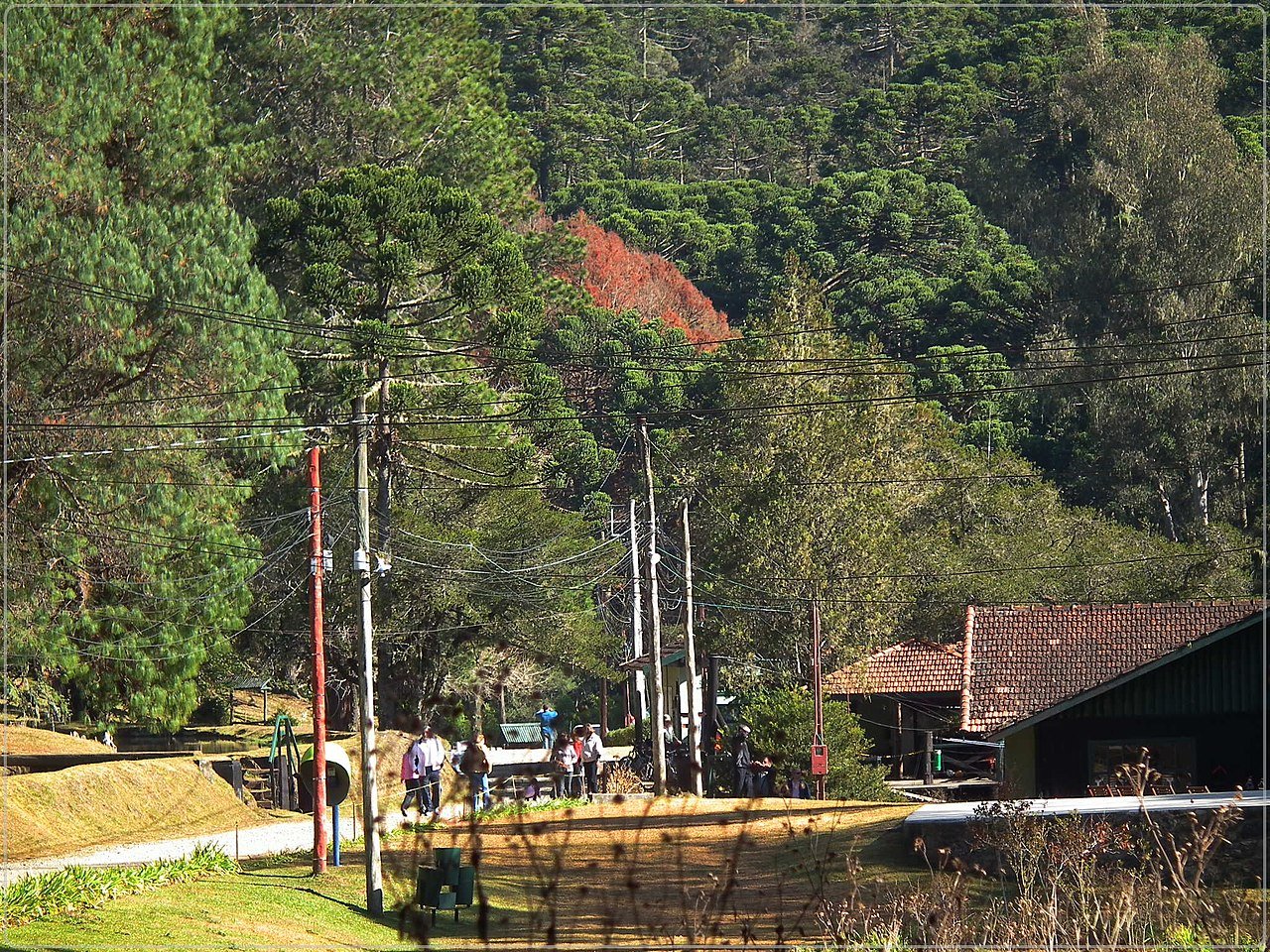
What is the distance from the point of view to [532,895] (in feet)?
66.9

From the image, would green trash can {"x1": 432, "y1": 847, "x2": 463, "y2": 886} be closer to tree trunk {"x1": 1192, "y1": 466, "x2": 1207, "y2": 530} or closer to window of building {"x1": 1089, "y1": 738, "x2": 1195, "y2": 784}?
window of building {"x1": 1089, "y1": 738, "x2": 1195, "y2": 784}

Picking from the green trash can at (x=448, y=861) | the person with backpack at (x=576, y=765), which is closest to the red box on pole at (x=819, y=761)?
the person with backpack at (x=576, y=765)

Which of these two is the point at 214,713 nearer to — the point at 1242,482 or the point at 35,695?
the point at 35,695

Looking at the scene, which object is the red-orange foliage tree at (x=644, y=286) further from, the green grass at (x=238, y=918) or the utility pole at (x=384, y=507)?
the green grass at (x=238, y=918)

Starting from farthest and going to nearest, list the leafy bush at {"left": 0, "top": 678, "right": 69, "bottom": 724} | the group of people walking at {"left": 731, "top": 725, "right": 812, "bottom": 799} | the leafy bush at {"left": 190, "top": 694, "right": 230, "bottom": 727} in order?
the leafy bush at {"left": 190, "top": 694, "right": 230, "bottom": 727} → the group of people walking at {"left": 731, "top": 725, "right": 812, "bottom": 799} → the leafy bush at {"left": 0, "top": 678, "right": 69, "bottom": 724}

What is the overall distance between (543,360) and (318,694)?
1645 inches

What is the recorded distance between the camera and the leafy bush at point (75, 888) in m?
14.2

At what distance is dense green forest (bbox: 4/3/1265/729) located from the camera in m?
26.8

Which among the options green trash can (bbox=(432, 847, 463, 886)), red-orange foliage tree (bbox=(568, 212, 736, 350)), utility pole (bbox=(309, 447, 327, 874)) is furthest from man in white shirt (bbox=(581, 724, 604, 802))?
red-orange foliage tree (bbox=(568, 212, 736, 350))

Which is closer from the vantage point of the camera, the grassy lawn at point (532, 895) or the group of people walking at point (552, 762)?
the grassy lawn at point (532, 895)

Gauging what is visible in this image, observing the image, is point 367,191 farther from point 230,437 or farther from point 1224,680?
point 1224,680

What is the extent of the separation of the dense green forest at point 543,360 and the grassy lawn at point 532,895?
286 cm

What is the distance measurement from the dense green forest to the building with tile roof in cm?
255

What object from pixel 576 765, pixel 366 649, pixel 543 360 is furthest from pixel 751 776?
pixel 543 360
